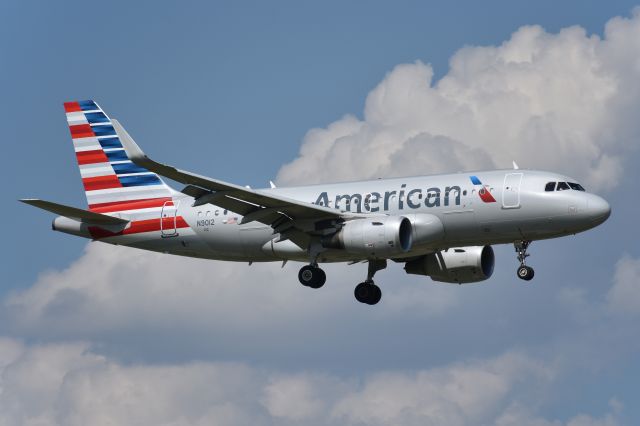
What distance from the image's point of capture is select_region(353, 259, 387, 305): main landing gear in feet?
201

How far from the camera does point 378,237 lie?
181 feet

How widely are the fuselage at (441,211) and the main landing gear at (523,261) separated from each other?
24.1 inches

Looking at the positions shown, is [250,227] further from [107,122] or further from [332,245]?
[107,122]

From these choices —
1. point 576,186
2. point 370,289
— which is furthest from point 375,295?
point 576,186

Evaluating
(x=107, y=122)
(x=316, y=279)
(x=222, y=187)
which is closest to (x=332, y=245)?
(x=316, y=279)

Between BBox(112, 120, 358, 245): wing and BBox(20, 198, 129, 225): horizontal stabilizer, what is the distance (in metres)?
4.87

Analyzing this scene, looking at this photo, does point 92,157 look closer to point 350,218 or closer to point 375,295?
point 375,295

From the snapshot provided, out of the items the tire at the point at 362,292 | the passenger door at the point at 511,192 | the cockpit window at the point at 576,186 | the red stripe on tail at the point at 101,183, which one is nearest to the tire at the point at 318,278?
the tire at the point at 362,292

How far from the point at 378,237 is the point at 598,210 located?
8.71m

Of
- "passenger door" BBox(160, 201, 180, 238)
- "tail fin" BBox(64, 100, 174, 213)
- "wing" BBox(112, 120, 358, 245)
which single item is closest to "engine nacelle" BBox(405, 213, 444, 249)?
"wing" BBox(112, 120, 358, 245)

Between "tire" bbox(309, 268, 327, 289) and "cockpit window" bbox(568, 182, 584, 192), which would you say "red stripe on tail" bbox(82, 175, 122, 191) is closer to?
"tire" bbox(309, 268, 327, 289)

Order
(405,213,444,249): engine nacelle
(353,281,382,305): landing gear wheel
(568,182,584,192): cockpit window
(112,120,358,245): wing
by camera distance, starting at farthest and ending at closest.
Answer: (353,281,382,305): landing gear wheel < (568,182,584,192): cockpit window < (405,213,444,249): engine nacelle < (112,120,358,245): wing

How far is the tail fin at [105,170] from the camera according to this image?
6356 cm

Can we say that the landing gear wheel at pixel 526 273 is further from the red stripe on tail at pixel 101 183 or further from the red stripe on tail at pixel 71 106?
the red stripe on tail at pixel 71 106
